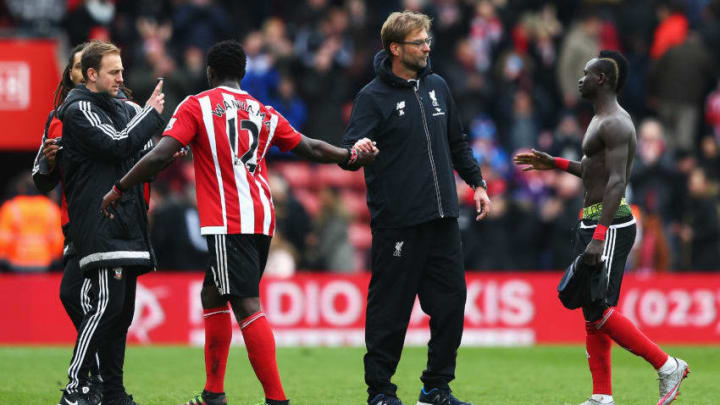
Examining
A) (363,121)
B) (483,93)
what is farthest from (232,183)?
(483,93)

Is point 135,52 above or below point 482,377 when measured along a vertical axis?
above

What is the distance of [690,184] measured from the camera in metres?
17.9

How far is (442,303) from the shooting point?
8594mm

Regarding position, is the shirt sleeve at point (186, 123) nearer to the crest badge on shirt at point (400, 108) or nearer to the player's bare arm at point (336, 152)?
the player's bare arm at point (336, 152)

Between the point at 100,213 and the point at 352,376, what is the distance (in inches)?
158

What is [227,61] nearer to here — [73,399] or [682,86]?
[73,399]

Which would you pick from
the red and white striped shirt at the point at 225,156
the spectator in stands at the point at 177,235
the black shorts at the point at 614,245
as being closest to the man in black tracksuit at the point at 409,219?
the black shorts at the point at 614,245

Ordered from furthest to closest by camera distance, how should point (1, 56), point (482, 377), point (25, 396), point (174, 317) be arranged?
point (1, 56) < point (174, 317) < point (482, 377) < point (25, 396)

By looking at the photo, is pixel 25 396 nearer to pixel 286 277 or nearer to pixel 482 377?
pixel 482 377

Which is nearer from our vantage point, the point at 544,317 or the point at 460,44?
the point at 544,317

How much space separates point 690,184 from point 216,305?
11277 mm

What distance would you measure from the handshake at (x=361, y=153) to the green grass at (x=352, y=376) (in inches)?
78.8

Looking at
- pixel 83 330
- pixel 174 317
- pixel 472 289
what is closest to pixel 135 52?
pixel 174 317

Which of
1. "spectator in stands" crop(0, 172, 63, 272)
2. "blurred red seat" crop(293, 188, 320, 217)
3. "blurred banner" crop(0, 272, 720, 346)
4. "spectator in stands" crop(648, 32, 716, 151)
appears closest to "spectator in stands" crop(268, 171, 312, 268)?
"blurred banner" crop(0, 272, 720, 346)
